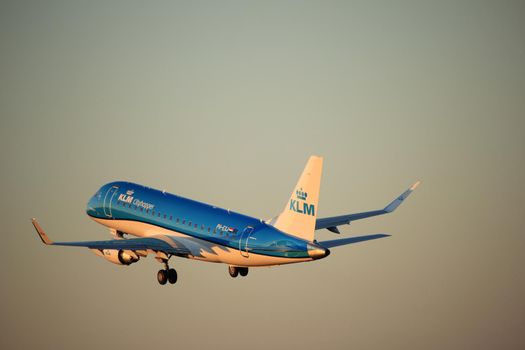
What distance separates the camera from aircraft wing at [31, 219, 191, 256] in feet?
250

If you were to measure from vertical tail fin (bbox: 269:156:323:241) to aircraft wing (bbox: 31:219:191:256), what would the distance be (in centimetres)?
1065

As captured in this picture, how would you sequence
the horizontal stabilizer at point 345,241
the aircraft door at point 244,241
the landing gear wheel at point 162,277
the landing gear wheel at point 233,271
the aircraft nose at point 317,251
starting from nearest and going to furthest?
the aircraft nose at point 317,251 → the horizontal stabilizer at point 345,241 → the aircraft door at point 244,241 → the landing gear wheel at point 162,277 → the landing gear wheel at point 233,271

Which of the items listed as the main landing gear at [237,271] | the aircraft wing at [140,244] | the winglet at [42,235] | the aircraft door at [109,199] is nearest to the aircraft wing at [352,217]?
the main landing gear at [237,271]

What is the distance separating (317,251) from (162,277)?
15731 mm

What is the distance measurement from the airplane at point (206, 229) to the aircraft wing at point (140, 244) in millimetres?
73

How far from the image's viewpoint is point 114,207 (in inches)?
3506

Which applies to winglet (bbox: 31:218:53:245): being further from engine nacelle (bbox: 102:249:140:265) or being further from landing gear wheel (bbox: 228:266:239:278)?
landing gear wheel (bbox: 228:266:239:278)

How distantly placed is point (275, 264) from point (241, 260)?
3.43 meters

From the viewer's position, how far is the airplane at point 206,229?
71062mm

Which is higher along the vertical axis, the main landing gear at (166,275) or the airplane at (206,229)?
the airplane at (206,229)

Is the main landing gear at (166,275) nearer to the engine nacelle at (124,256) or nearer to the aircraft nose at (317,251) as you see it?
the engine nacelle at (124,256)

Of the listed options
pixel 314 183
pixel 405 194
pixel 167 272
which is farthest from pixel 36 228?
pixel 405 194

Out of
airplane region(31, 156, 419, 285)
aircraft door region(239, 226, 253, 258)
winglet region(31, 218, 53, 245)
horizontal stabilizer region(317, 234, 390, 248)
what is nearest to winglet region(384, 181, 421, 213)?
airplane region(31, 156, 419, 285)

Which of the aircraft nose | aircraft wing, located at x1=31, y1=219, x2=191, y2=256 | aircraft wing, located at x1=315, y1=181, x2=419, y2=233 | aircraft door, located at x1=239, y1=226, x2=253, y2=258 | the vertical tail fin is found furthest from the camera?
aircraft wing, located at x1=315, y1=181, x2=419, y2=233
